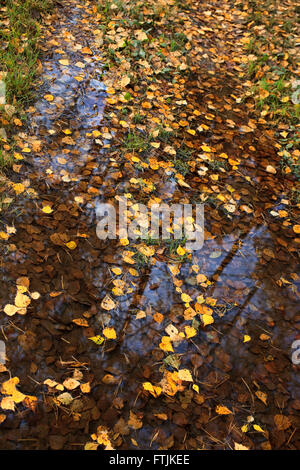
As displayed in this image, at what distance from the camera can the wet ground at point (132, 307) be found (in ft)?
6.62

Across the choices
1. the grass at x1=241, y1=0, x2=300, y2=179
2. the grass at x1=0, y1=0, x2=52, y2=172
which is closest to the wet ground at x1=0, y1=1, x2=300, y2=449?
the grass at x1=0, y1=0, x2=52, y2=172

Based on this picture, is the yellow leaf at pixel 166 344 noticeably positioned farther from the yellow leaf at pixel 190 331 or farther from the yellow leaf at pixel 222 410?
the yellow leaf at pixel 222 410

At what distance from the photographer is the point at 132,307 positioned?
2459 millimetres

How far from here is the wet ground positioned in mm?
A: 2018

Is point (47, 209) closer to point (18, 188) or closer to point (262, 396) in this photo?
point (18, 188)

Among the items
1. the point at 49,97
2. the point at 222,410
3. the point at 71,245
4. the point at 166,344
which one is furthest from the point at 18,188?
the point at 222,410

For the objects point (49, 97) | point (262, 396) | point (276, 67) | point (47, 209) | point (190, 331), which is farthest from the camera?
point (276, 67)

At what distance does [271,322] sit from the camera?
2.57m

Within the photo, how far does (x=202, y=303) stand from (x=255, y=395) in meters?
0.68

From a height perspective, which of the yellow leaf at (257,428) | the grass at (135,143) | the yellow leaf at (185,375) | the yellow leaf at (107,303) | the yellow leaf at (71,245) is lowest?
the yellow leaf at (257,428)

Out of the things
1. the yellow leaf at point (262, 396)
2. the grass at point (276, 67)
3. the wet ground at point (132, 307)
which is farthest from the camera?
the grass at point (276, 67)

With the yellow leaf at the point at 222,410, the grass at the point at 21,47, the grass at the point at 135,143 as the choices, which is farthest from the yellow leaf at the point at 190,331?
the grass at the point at 21,47

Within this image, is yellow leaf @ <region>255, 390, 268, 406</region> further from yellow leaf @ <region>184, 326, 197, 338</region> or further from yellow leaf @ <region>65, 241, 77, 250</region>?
yellow leaf @ <region>65, 241, 77, 250</region>
